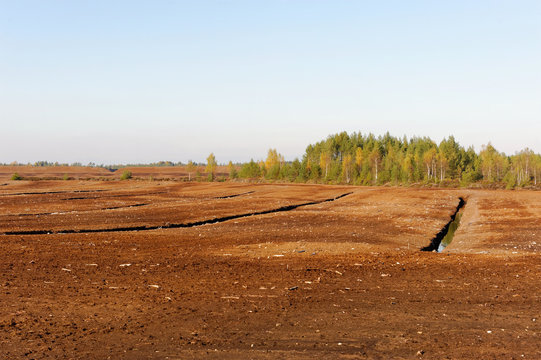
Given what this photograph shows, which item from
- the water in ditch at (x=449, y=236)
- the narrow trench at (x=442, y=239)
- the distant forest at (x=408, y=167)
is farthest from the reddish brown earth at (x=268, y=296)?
the distant forest at (x=408, y=167)

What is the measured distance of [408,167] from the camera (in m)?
125

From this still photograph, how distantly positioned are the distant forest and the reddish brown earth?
9662 centimetres

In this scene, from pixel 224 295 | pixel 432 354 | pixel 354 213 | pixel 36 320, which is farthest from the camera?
pixel 354 213

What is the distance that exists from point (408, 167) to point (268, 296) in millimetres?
118209

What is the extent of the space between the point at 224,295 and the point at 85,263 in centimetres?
768

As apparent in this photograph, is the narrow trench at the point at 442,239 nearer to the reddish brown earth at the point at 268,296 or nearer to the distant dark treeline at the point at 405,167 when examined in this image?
the reddish brown earth at the point at 268,296

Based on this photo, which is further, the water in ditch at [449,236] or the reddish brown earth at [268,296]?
the water in ditch at [449,236]

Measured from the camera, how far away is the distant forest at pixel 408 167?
12181 cm

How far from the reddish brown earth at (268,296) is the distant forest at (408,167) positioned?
96.6 meters

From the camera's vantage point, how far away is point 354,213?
40406mm

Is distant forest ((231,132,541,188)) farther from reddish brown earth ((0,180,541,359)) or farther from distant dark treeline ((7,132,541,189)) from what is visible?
reddish brown earth ((0,180,541,359))

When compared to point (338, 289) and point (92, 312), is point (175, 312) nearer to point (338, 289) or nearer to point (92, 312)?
point (92, 312)

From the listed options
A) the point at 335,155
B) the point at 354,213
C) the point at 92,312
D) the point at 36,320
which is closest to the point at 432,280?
the point at 92,312

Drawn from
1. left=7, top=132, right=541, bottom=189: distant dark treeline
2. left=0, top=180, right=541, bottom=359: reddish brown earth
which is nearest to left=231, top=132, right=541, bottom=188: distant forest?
left=7, top=132, right=541, bottom=189: distant dark treeline
